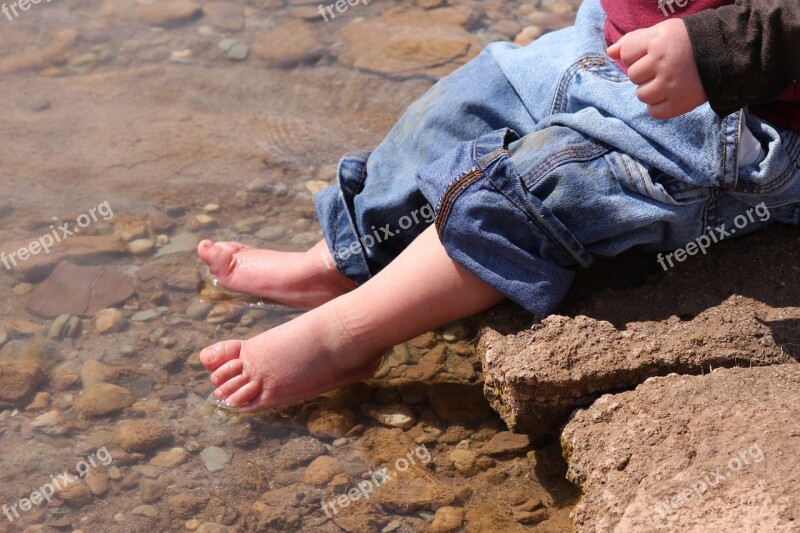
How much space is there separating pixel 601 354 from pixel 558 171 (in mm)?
414

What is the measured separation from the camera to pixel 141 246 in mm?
2992

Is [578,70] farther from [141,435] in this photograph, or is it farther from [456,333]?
[141,435]

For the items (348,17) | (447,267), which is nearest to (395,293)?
(447,267)

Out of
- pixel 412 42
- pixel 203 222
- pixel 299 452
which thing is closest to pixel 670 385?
pixel 299 452

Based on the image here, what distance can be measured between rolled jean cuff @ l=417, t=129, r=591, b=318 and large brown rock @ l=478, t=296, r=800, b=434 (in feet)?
0.30

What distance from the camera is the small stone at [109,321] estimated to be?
272cm

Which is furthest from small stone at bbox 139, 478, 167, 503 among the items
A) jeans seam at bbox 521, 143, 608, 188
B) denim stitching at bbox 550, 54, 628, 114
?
denim stitching at bbox 550, 54, 628, 114

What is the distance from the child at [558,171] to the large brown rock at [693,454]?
33 cm

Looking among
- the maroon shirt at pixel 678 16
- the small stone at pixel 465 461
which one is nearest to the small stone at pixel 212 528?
the small stone at pixel 465 461

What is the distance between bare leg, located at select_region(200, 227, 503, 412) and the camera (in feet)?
7.47

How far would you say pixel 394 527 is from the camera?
86.1 inches

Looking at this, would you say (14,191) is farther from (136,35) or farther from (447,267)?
(447,267)

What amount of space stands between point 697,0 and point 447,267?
32.1 inches

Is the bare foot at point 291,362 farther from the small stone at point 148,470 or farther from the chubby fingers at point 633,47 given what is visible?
the chubby fingers at point 633,47
